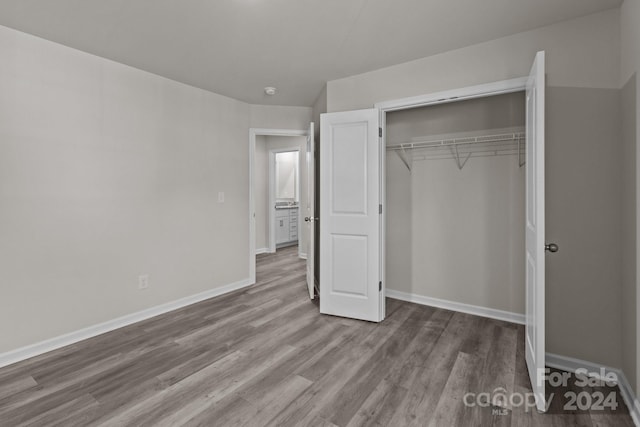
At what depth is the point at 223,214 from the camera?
4.06 meters

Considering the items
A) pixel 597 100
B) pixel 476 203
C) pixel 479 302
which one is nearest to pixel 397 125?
pixel 476 203

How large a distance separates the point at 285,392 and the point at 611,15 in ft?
10.6

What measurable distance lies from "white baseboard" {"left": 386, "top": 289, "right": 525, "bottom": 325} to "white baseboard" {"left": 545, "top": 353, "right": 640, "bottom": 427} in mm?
728

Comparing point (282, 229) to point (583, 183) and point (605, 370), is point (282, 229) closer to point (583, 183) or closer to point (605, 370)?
point (583, 183)

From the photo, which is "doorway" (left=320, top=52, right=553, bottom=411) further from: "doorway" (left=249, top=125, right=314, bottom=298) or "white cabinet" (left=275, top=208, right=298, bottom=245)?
"white cabinet" (left=275, top=208, right=298, bottom=245)

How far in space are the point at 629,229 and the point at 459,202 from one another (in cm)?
148

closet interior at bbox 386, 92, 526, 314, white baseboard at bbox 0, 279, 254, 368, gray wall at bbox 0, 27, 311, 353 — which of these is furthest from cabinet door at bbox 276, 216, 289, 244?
closet interior at bbox 386, 92, 526, 314

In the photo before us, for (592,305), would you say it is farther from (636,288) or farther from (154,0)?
(154,0)

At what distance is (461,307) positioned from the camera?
334 centimetres

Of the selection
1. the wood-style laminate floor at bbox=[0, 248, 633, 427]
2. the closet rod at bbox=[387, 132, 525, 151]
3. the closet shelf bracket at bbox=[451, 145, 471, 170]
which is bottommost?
the wood-style laminate floor at bbox=[0, 248, 633, 427]

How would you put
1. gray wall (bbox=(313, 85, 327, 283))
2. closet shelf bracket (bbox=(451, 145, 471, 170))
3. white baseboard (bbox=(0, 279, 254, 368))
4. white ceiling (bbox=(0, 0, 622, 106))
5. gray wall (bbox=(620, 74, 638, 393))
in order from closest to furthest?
gray wall (bbox=(620, 74, 638, 393))
white ceiling (bbox=(0, 0, 622, 106))
white baseboard (bbox=(0, 279, 254, 368))
closet shelf bracket (bbox=(451, 145, 471, 170))
gray wall (bbox=(313, 85, 327, 283))

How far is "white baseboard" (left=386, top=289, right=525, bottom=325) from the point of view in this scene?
10.1 feet

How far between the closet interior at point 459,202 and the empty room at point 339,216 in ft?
0.07

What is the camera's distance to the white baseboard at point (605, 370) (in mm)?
1753
